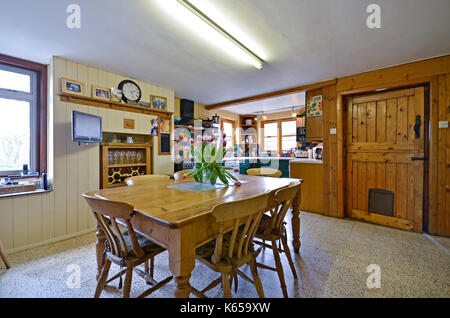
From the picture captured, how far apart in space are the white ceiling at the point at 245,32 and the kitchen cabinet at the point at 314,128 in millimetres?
809

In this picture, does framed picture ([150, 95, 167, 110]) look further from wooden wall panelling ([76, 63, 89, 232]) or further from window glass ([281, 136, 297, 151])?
window glass ([281, 136, 297, 151])

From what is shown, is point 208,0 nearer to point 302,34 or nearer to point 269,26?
point 269,26

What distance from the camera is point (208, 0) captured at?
1.58 meters

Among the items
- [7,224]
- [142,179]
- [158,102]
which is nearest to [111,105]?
[158,102]

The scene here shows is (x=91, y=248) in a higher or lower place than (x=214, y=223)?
lower

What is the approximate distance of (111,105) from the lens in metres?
3.07

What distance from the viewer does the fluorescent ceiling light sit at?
5.34ft

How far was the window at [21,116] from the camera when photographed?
2.52 meters

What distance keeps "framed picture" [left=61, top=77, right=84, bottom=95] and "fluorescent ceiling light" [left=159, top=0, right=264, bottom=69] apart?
1.85 m

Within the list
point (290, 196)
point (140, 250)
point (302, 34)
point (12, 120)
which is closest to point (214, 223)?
point (140, 250)

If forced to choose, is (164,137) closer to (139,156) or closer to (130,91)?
(139,156)
